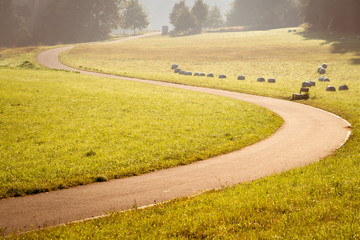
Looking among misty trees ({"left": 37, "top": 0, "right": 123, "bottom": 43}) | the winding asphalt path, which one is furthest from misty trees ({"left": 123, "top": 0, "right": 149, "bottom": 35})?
the winding asphalt path

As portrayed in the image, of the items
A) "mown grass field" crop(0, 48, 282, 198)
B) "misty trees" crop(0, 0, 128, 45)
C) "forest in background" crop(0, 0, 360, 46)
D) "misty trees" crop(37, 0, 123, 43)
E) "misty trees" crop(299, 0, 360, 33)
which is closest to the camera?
"mown grass field" crop(0, 48, 282, 198)

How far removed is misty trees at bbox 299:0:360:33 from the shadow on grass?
11.2 ft

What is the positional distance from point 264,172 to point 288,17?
150808 mm

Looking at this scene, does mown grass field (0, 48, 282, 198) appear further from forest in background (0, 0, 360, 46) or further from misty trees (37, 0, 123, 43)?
misty trees (37, 0, 123, 43)

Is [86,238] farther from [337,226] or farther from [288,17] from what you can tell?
[288,17]

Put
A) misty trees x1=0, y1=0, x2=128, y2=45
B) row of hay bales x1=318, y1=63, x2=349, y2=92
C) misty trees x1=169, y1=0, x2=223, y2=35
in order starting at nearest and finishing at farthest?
row of hay bales x1=318, y1=63, x2=349, y2=92 < misty trees x1=0, y1=0, x2=128, y2=45 < misty trees x1=169, y1=0, x2=223, y2=35

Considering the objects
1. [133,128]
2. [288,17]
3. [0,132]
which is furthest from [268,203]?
[288,17]

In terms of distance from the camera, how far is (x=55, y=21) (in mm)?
114750

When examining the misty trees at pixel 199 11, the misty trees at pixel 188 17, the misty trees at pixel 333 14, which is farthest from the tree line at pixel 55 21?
the misty trees at pixel 333 14

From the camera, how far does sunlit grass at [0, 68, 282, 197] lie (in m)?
11.9

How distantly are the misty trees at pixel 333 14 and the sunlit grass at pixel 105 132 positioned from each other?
2779 inches

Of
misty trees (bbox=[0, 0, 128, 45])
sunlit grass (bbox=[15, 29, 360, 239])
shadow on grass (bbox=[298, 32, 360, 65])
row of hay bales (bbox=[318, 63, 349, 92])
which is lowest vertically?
row of hay bales (bbox=[318, 63, 349, 92])

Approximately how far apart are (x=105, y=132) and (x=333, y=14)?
88.8 m

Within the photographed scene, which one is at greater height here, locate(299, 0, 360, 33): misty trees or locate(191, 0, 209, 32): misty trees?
locate(191, 0, 209, 32): misty trees
